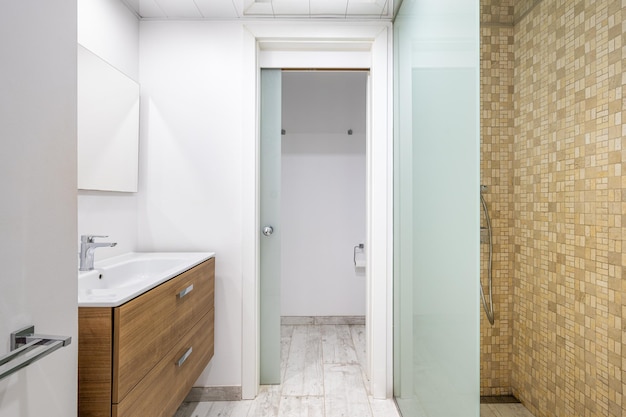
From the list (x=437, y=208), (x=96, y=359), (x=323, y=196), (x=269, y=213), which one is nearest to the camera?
(x=96, y=359)

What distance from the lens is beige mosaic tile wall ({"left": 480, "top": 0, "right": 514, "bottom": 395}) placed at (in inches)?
81.5

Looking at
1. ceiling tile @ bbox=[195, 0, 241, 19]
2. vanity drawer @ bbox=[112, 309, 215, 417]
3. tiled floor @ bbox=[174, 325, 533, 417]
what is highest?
ceiling tile @ bbox=[195, 0, 241, 19]

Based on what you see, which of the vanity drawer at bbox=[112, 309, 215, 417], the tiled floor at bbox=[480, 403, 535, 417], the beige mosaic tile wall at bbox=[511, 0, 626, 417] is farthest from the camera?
the tiled floor at bbox=[480, 403, 535, 417]

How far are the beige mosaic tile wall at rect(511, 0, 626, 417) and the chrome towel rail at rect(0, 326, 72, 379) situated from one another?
1.88 m

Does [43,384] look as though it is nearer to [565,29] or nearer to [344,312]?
[565,29]

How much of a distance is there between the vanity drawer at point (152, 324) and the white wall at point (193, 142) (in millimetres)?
357

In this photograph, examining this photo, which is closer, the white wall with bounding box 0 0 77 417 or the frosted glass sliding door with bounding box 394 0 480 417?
the white wall with bounding box 0 0 77 417

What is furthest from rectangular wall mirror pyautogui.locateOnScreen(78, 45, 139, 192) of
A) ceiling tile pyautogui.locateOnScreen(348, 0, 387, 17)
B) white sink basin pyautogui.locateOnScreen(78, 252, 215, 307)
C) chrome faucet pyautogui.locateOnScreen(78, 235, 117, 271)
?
ceiling tile pyautogui.locateOnScreen(348, 0, 387, 17)

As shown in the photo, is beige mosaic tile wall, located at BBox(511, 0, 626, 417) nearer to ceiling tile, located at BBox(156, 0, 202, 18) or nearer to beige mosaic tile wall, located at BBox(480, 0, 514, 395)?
beige mosaic tile wall, located at BBox(480, 0, 514, 395)

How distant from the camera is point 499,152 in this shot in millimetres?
2074

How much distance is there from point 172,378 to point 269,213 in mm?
1121

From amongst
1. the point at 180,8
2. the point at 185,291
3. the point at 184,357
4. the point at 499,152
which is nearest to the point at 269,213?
the point at 185,291

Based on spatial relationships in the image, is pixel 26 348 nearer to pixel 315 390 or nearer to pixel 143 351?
pixel 143 351

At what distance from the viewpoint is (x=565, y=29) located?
5.58 feet
